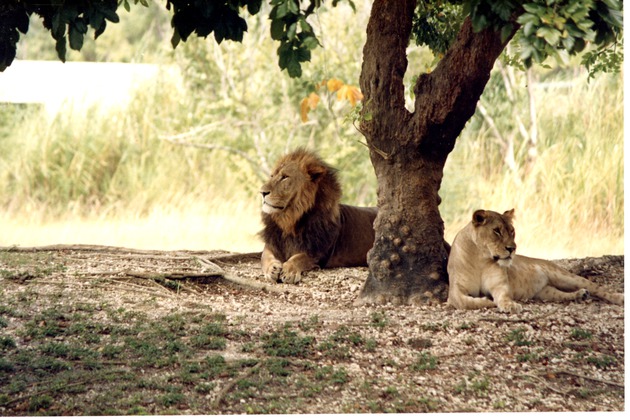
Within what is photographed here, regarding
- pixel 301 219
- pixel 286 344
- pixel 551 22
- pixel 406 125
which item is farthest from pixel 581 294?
pixel 551 22

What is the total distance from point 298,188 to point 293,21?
Answer: 2.08m

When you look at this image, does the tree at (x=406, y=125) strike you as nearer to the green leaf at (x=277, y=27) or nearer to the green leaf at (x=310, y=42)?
the green leaf at (x=277, y=27)

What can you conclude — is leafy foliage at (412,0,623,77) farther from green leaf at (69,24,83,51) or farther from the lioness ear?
green leaf at (69,24,83,51)

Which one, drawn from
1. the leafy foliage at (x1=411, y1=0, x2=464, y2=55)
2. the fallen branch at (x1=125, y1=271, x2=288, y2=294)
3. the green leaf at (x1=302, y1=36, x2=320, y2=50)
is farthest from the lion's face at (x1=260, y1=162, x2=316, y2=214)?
the green leaf at (x1=302, y1=36, x2=320, y2=50)

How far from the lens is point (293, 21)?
343 cm

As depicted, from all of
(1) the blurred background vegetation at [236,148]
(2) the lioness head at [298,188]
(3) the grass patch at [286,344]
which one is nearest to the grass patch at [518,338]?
(3) the grass patch at [286,344]

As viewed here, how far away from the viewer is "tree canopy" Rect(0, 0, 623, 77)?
10.1 feet

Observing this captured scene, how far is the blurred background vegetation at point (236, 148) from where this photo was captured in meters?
7.93

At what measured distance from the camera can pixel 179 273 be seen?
5.35 m

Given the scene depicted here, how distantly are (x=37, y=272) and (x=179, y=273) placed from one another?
79cm

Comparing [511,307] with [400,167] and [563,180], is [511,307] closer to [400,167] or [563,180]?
[400,167]

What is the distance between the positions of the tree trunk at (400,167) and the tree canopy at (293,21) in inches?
23.0

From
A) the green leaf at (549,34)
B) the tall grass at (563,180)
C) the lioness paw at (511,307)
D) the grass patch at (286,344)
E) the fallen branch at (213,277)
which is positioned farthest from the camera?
the tall grass at (563,180)

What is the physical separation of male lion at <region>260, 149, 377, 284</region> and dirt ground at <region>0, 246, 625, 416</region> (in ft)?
1.54
